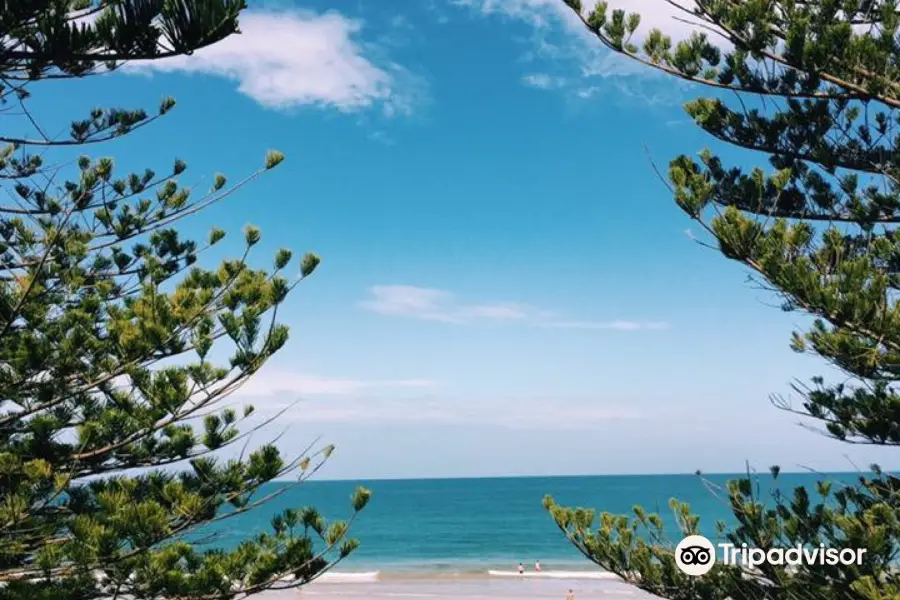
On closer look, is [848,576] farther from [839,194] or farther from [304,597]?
[304,597]

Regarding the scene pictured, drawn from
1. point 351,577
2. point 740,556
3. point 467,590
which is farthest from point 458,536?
point 740,556

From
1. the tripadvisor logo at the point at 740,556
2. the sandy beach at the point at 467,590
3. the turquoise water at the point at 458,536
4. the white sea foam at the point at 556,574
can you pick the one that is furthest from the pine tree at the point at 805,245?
the white sea foam at the point at 556,574

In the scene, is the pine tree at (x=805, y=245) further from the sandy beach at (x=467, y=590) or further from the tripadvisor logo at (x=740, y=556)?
the sandy beach at (x=467, y=590)

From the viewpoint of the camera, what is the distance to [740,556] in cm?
509

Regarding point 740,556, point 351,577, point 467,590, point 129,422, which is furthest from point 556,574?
point 129,422

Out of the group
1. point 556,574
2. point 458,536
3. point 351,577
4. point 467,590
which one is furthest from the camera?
point 458,536

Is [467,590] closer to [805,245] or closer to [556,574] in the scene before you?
[556,574]

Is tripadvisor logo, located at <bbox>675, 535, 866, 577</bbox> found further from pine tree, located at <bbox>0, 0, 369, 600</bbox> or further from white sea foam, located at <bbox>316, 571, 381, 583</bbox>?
white sea foam, located at <bbox>316, 571, 381, 583</bbox>

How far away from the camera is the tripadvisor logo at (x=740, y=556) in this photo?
456cm

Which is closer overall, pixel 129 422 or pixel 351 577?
pixel 129 422

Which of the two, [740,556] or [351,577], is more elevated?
[740,556]

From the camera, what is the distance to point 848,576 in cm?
443

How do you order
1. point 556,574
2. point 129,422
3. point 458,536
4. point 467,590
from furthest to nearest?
point 458,536 < point 556,574 < point 467,590 < point 129,422

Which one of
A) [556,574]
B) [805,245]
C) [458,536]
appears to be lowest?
[458,536]
